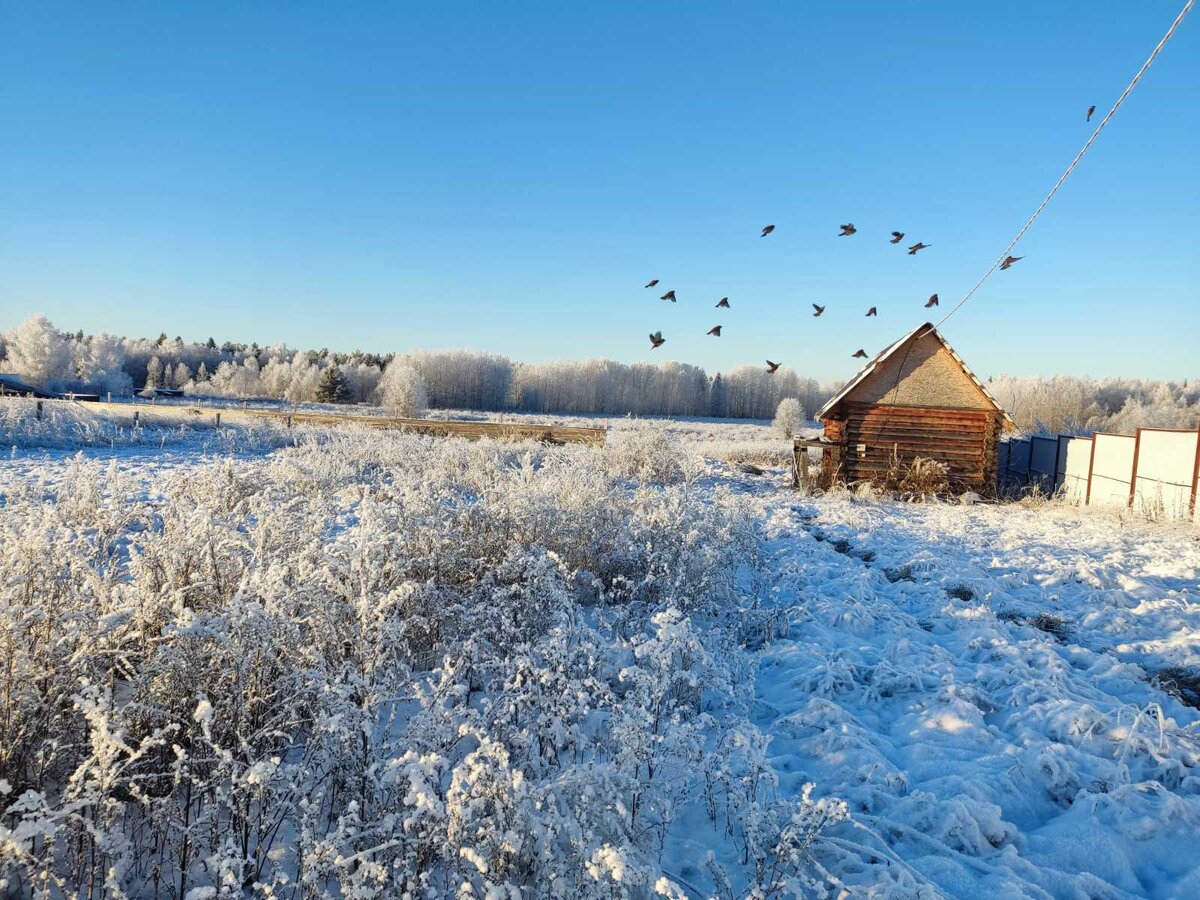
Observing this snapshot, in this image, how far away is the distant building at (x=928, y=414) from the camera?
16250 millimetres

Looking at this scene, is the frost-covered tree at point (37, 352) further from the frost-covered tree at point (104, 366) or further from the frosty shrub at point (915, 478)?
the frosty shrub at point (915, 478)

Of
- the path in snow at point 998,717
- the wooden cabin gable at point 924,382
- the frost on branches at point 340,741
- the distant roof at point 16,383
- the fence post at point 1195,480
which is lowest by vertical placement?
the path in snow at point 998,717

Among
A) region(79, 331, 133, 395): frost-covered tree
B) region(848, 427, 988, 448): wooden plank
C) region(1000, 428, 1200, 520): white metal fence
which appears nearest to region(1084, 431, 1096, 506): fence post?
region(1000, 428, 1200, 520): white metal fence

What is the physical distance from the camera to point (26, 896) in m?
2.12

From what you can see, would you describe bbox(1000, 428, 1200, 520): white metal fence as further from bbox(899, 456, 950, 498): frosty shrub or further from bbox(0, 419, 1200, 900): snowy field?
bbox(0, 419, 1200, 900): snowy field

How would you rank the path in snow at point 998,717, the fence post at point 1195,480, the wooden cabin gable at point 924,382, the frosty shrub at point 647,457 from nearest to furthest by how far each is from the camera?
1. the path in snow at point 998,717
2. the fence post at point 1195,480
3. the wooden cabin gable at point 924,382
4. the frosty shrub at point 647,457

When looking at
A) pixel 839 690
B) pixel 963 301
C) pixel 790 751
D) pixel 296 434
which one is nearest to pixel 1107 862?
pixel 790 751

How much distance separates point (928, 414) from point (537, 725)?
1606cm

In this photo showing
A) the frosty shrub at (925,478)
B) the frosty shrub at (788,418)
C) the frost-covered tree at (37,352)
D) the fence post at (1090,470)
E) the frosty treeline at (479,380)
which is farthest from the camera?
the frosty treeline at (479,380)

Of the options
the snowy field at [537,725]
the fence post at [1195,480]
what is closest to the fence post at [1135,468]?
the fence post at [1195,480]

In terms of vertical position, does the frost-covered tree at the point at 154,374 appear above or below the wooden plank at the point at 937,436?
above

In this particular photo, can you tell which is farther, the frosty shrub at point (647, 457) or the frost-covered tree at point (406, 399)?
the frost-covered tree at point (406, 399)

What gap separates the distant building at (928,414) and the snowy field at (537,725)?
10045 millimetres

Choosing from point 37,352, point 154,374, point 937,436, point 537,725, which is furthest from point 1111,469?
point 154,374
